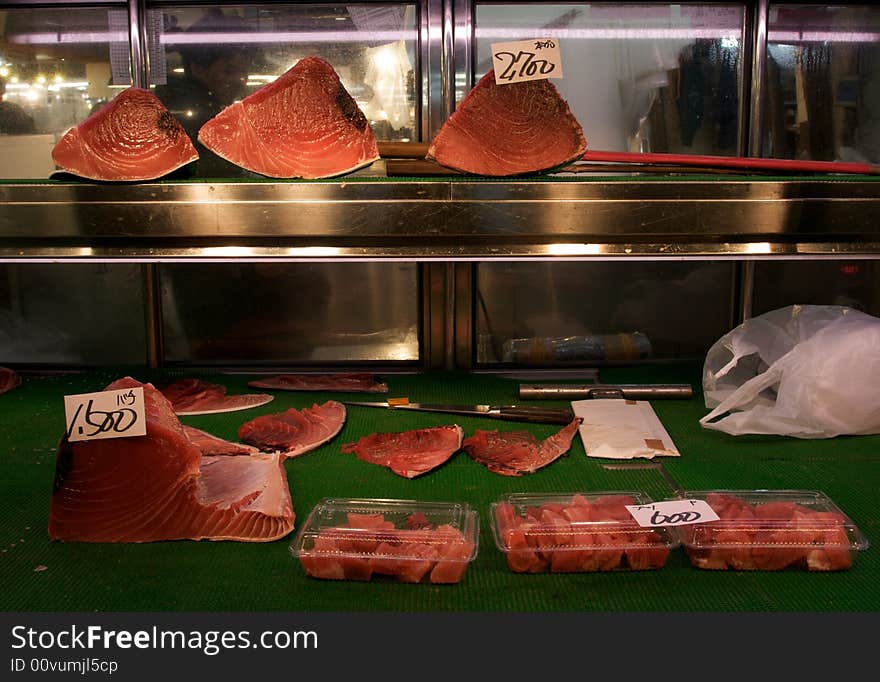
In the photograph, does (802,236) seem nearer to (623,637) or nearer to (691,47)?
(623,637)

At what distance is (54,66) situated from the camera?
3.37 metres

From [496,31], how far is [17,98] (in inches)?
83.6

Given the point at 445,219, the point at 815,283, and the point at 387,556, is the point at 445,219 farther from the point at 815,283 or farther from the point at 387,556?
the point at 815,283

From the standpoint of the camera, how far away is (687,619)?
1.42 m

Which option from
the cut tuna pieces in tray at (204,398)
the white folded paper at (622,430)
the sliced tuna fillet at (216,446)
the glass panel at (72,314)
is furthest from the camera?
the glass panel at (72,314)

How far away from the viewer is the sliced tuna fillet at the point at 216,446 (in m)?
2.27

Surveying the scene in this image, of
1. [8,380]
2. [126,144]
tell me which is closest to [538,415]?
[126,144]

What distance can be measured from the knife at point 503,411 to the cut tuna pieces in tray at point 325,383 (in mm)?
178

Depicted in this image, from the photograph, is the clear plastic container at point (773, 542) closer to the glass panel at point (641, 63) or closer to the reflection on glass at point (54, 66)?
the glass panel at point (641, 63)

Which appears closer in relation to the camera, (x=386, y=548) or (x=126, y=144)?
(x=386, y=548)

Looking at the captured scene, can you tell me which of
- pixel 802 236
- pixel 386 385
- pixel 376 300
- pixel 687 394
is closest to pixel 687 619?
pixel 802 236

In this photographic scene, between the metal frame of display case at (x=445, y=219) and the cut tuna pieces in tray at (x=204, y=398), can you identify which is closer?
the metal frame of display case at (x=445, y=219)

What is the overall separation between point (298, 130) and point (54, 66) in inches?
80.6

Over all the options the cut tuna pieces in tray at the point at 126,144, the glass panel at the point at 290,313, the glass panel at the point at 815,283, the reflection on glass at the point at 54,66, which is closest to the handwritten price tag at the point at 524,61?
the cut tuna pieces in tray at the point at 126,144
